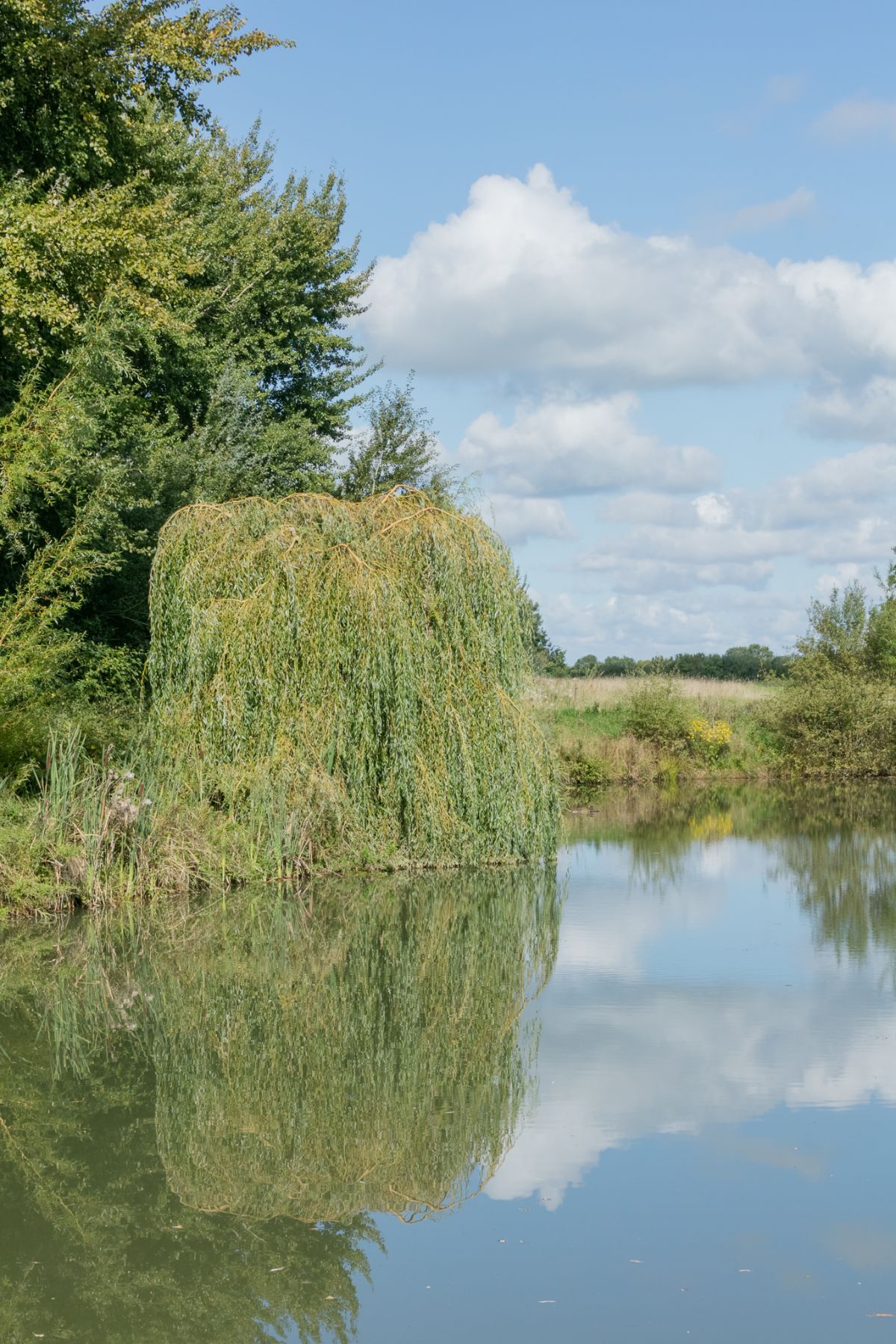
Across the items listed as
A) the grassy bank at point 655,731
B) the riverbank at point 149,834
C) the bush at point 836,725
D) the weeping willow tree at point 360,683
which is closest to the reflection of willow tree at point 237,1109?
the riverbank at point 149,834

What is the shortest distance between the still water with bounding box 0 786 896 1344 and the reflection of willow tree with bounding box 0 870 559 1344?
0.06 ft

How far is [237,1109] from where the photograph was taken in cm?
616

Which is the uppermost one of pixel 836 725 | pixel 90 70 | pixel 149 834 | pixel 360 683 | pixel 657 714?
pixel 90 70

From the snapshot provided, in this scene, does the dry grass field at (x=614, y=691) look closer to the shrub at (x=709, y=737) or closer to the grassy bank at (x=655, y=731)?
the grassy bank at (x=655, y=731)

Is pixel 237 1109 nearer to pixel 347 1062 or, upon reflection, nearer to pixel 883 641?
pixel 347 1062

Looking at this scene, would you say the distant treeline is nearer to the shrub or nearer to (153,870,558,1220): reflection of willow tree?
the shrub

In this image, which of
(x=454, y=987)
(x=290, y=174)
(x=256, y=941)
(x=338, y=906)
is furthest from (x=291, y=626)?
(x=290, y=174)

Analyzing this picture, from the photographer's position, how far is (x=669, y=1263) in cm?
443

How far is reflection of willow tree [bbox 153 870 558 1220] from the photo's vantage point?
17.4ft

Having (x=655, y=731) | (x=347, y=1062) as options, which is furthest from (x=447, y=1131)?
(x=655, y=731)

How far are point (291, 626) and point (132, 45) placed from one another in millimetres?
7913

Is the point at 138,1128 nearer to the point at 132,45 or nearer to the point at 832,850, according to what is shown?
the point at 832,850

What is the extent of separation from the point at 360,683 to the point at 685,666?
40.9 m

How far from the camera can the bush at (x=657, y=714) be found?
3155cm
